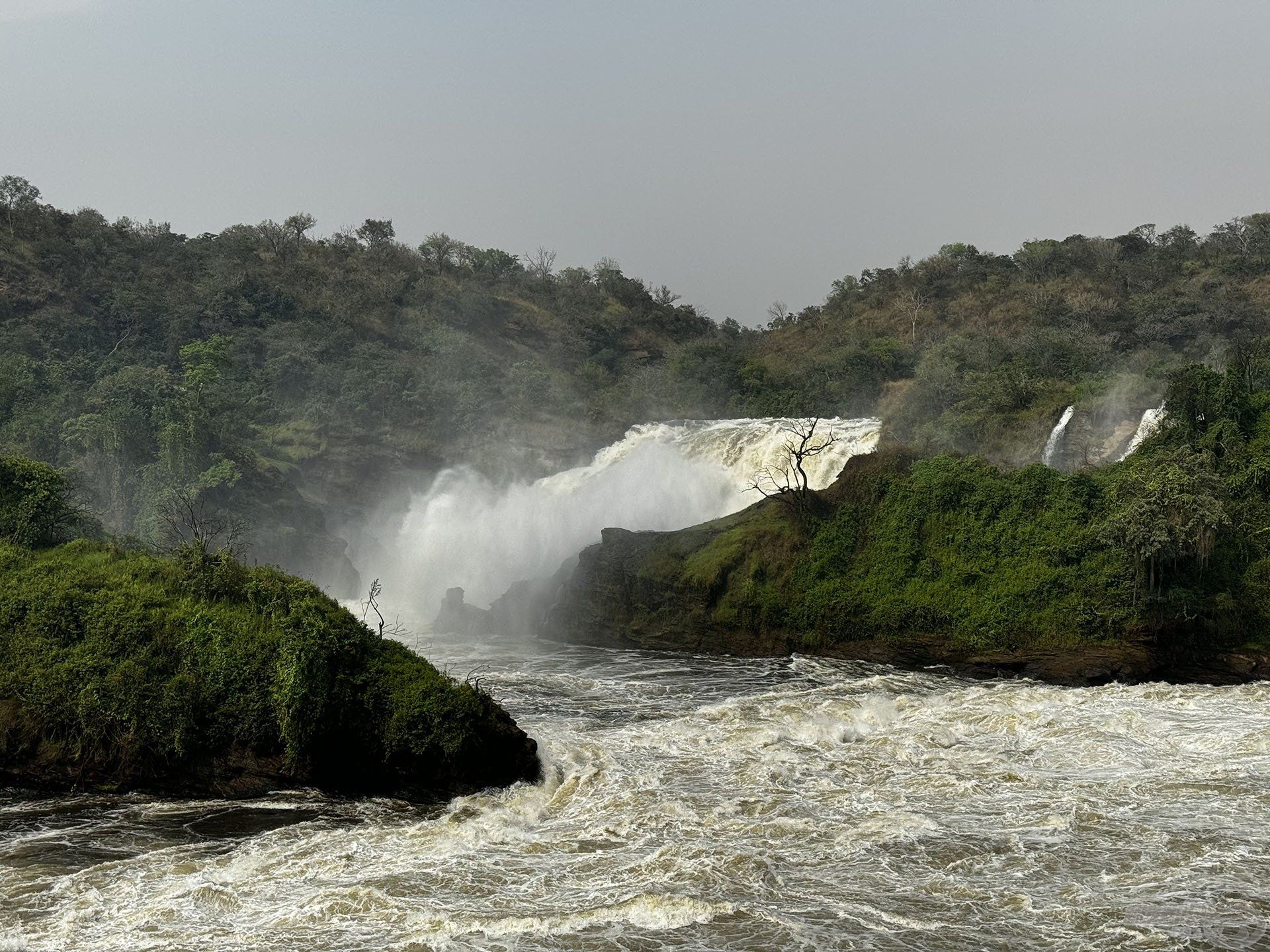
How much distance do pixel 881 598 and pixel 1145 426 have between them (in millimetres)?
10648

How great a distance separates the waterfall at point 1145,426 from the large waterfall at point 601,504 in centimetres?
724

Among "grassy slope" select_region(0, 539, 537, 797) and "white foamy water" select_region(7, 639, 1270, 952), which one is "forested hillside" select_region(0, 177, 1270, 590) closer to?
"white foamy water" select_region(7, 639, 1270, 952)

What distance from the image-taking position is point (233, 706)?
14336 millimetres

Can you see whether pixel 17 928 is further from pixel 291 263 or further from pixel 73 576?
pixel 291 263

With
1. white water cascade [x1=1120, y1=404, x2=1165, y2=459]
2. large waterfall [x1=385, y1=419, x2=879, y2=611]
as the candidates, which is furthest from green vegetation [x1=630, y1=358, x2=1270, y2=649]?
large waterfall [x1=385, y1=419, x2=879, y2=611]

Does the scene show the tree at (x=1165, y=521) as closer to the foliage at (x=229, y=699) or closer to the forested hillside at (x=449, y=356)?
A: the forested hillside at (x=449, y=356)

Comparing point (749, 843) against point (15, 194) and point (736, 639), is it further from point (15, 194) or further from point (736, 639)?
point (15, 194)

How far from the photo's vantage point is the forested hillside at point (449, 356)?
3975 cm

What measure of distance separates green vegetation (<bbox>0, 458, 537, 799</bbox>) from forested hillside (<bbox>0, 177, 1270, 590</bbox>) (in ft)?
73.6

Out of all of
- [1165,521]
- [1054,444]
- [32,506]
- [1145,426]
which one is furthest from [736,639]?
[32,506]

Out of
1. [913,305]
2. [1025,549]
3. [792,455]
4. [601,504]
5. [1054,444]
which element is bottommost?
[1025,549]

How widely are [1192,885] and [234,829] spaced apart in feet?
34.6

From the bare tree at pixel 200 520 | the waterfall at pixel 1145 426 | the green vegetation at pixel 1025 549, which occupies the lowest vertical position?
the green vegetation at pixel 1025 549

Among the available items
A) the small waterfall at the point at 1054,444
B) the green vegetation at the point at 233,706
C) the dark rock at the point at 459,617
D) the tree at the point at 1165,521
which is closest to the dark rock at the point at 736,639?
the tree at the point at 1165,521
